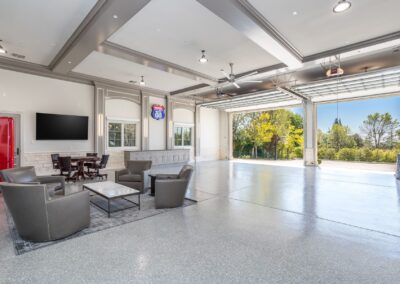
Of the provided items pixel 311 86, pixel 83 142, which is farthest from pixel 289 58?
pixel 83 142

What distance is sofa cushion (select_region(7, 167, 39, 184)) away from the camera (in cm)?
395

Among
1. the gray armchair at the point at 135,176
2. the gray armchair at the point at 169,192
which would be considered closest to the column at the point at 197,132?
the gray armchair at the point at 135,176

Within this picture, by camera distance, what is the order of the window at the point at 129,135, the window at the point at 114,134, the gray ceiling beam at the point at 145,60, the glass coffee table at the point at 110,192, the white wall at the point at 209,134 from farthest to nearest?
the white wall at the point at 209,134 → the window at the point at 129,135 → the window at the point at 114,134 → the gray ceiling beam at the point at 145,60 → the glass coffee table at the point at 110,192

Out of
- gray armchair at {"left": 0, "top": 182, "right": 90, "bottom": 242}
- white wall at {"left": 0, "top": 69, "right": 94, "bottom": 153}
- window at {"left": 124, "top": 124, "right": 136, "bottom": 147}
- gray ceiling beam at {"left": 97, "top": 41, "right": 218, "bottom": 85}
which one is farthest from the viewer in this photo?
window at {"left": 124, "top": 124, "right": 136, "bottom": 147}

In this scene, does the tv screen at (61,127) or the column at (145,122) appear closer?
the tv screen at (61,127)

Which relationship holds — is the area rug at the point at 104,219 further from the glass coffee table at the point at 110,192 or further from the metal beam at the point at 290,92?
the metal beam at the point at 290,92

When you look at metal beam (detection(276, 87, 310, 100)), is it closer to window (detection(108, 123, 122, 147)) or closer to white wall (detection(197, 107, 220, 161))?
white wall (detection(197, 107, 220, 161))

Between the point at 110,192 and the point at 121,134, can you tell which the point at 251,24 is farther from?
the point at 121,134

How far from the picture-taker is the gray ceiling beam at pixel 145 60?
5633 mm

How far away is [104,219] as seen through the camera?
3.66 meters

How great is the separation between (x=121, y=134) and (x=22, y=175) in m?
5.73

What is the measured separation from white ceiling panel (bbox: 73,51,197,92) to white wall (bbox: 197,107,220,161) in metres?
4.02

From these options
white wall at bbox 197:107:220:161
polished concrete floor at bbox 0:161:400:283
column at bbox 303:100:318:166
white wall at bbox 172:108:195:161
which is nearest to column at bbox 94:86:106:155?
white wall at bbox 172:108:195:161

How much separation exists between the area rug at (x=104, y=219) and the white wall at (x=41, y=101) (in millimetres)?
4300
